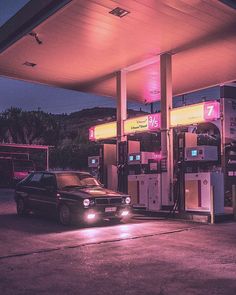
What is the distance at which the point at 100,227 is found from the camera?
11.5 m

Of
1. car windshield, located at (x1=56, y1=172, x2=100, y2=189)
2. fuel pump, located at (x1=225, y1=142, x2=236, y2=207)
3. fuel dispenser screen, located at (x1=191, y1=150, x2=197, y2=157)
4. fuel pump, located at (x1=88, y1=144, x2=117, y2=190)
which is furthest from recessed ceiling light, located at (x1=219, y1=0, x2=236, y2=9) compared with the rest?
fuel pump, located at (x1=88, y1=144, x2=117, y2=190)

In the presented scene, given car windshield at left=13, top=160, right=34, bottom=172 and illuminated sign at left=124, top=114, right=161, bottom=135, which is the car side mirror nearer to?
illuminated sign at left=124, top=114, right=161, bottom=135

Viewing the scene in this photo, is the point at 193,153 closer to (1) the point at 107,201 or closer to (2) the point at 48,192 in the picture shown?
(1) the point at 107,201

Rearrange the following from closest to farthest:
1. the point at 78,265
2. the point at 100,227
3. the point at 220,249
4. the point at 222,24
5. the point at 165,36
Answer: the point at 78,265 < the point at 220,249 < the point at 100,227 < the point at 222,24 < the point at 165,36

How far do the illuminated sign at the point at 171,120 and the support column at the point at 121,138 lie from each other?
0.34 m

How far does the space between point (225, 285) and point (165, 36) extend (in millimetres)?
9623

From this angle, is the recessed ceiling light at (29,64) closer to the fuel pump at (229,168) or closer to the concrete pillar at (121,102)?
the concrete pillar at (121,102)

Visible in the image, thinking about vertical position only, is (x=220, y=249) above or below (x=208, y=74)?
below

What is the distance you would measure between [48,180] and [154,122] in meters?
4.60

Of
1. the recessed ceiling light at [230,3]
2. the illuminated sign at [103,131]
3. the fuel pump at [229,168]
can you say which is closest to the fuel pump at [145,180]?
the illuminated sign at [103,131]

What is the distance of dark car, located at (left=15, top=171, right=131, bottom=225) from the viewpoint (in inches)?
456

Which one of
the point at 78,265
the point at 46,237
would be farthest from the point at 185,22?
the point at 78,265

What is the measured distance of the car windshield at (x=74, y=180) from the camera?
12781mm

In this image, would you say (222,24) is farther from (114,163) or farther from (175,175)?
(114,163)
